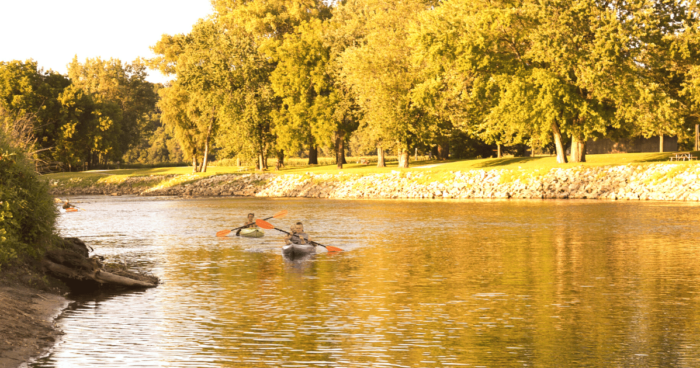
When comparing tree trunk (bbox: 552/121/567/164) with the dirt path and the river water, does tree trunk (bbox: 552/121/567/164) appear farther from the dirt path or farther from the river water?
the dirt path

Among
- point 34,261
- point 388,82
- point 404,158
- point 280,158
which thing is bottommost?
point 34,261

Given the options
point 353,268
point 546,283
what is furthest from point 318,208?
point 546,283

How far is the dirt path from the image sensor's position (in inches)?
478

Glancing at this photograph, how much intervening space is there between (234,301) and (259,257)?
891 centimetres

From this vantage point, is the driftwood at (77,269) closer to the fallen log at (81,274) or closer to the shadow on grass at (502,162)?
the fallen log at (81,274)

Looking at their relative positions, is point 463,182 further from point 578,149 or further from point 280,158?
point 280,158

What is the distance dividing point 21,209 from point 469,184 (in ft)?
154

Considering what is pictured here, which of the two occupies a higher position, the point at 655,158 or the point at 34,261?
the point at 655,158

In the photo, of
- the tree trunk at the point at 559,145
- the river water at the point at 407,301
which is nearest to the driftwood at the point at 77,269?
the river water at the point at 407,301

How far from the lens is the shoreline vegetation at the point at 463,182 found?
5366cm

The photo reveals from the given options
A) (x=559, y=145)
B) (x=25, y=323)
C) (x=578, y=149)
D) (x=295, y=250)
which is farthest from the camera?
(x=578, y=149)

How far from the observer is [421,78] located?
2729 inches

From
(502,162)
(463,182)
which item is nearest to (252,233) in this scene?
(463,182)

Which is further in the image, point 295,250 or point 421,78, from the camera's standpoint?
point 421,78
